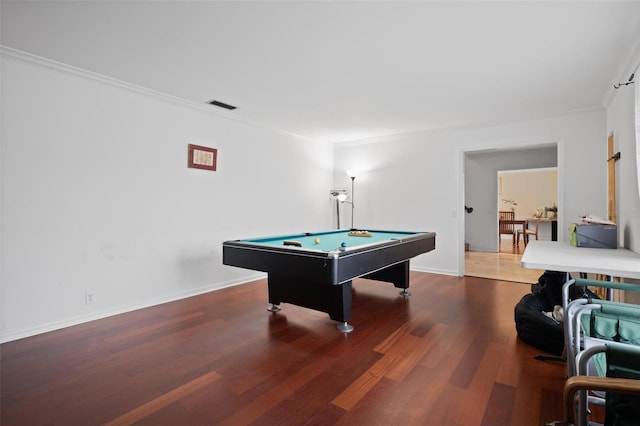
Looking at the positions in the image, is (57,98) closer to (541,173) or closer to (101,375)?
(101,375)

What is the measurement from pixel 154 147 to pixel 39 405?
2.53 m

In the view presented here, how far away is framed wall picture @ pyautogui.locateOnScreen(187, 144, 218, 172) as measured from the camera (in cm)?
384

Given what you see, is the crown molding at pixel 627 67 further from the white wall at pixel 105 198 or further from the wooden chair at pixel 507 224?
the wooden chair at pixel 507 224

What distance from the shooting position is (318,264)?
93.7 inches

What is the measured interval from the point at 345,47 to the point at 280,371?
2409 millimetres

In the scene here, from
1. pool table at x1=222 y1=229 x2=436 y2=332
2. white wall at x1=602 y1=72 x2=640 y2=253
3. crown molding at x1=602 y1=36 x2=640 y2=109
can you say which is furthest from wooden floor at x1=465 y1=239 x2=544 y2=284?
crown molding at x1=602 y1=36 x2=640 y2=109

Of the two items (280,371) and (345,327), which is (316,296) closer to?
(345,327)

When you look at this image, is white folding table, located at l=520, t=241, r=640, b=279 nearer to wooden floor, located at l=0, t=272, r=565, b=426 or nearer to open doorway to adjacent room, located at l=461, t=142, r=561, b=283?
wooden floor, located at l=0, t=272, r=565, b=426

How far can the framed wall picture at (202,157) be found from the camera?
12.6 ft

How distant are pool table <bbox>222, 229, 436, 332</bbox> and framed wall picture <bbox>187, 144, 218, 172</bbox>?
1.35 metres

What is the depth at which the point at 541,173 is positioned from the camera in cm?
924

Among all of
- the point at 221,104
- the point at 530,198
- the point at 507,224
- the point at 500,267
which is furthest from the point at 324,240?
the point at 530,198

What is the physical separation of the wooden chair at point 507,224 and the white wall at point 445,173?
3.58 metres

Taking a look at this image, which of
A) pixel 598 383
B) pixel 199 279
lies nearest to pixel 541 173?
pixel 199 279
